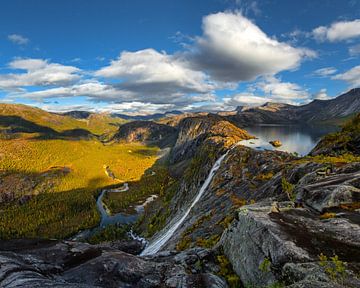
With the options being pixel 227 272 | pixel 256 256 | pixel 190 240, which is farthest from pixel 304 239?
pixel 190 240

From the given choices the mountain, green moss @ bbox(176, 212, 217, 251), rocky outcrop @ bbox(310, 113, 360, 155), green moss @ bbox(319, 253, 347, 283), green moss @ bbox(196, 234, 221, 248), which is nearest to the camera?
green moss @ bbox(319, 253, 347, 283)

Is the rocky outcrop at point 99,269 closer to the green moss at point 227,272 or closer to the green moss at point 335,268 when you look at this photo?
the green moss at point 227,272

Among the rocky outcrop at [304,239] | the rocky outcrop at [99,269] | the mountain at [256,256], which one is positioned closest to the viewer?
the rocky outcrop at [304,239]

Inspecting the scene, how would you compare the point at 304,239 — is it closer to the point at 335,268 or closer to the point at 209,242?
the point at 335,268

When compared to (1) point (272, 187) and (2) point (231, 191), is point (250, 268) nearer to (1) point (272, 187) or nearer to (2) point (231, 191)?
(1) point (272, 187)

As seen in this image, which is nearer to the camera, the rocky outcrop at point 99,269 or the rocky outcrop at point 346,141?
the rocky outcrop at point 99,269

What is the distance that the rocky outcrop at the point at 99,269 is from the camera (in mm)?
19531

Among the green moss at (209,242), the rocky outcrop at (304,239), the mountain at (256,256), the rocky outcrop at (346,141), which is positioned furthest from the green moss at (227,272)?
the rocky outcrop at (346,141)

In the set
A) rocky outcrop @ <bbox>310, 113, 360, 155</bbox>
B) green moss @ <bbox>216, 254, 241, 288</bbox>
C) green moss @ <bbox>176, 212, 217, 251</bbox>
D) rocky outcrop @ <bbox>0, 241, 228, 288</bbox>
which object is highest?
rocky outcrop @ <bbox>310, 113, 360, 155</bbox>

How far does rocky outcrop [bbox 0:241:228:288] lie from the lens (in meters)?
19.5

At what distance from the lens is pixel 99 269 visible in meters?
22.0

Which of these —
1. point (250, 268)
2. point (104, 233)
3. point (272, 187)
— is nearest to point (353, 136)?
point (272, 187)

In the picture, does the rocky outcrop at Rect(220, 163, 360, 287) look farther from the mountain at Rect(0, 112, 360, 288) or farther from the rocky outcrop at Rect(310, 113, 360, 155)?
the rocky outcrop at Rect(310, 113, 360, 155)

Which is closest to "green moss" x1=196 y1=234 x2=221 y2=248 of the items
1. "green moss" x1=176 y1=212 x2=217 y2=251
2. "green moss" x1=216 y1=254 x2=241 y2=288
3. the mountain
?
"green moss" x1=176 y1=212 x2=217 y2=251
